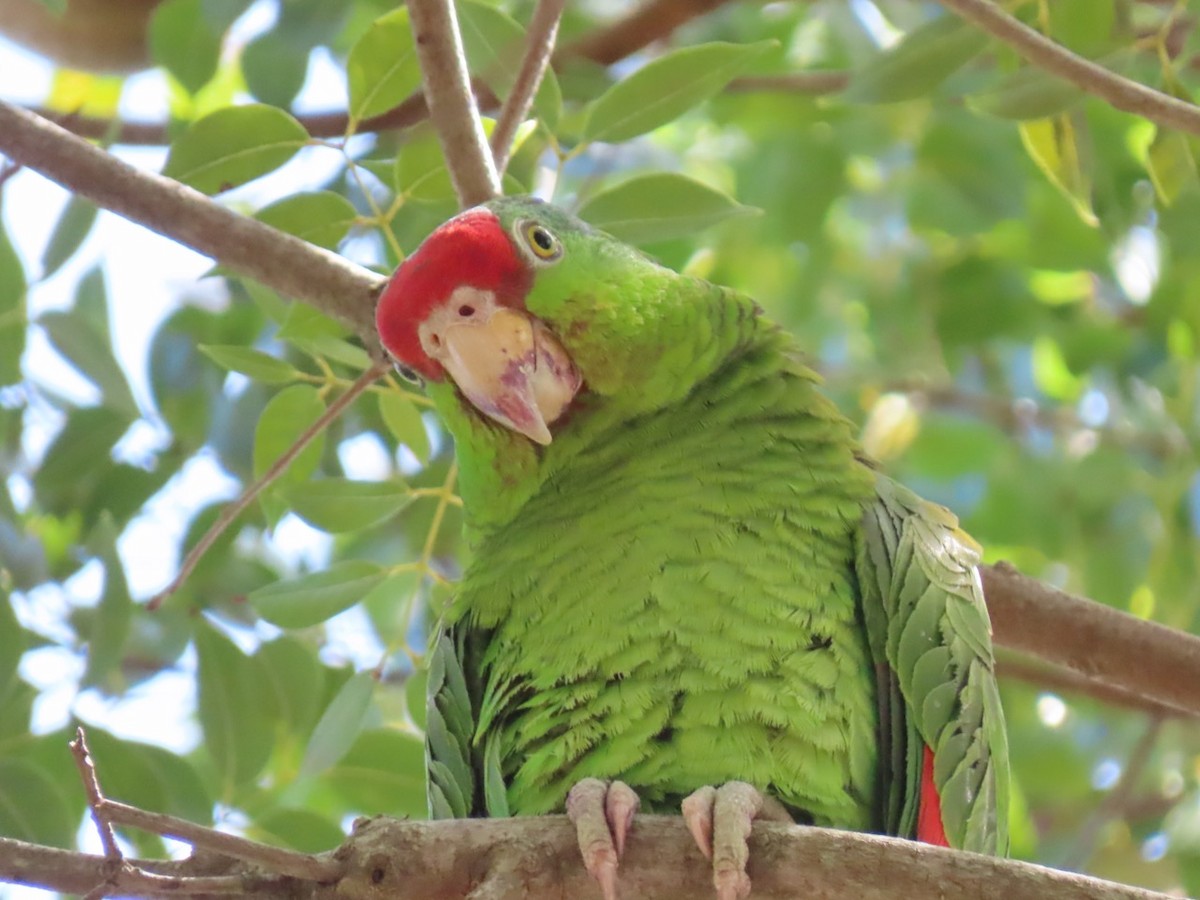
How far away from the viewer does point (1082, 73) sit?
1.79 meters

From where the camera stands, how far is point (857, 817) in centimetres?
176

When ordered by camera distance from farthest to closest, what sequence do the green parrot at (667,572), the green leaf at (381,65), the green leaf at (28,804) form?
the green leaf at (381,65) < the green leaf at (28,804) < the green parrot at (667,572)

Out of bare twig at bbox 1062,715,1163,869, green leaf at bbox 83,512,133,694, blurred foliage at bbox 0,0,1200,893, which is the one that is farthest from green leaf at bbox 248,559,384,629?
bare twig at bbox 1062,715,1163,869

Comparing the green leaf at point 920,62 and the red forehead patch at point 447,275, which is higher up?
the green leaf at point 920,62

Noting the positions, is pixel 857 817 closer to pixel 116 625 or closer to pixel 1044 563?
pixel 116 625

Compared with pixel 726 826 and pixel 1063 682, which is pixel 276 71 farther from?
pixel 1063 682

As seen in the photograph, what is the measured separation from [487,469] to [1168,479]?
2.14m

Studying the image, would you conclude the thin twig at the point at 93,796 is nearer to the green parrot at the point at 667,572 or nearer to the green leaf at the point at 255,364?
the green parrot at the point at 667,572

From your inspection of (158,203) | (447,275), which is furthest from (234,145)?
(447,275)

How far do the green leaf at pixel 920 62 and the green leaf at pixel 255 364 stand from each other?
0.98 meters

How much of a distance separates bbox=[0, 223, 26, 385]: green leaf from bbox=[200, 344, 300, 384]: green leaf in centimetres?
46

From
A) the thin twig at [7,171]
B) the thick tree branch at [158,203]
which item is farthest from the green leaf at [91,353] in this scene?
the thick tree branch at [158,203]

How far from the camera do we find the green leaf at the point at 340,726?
192 centimetres

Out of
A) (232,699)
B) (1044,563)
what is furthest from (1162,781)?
(232,699)
